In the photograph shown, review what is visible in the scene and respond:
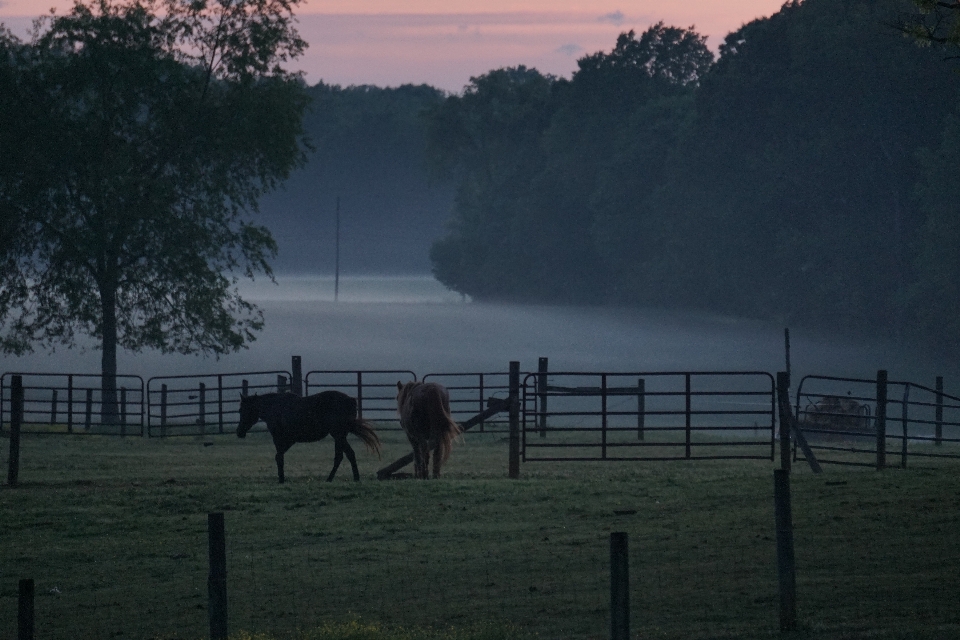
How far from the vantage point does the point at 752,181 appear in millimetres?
70250

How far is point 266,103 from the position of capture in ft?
119

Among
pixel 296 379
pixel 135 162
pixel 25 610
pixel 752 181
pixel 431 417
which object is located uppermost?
pixel 752 181

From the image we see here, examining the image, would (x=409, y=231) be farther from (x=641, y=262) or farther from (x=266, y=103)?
(x=266, y=103)

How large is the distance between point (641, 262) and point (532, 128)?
17.9 metres

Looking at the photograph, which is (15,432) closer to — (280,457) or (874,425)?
(280,457)

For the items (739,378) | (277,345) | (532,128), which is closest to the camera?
(739,378)

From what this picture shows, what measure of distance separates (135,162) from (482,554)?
26557mm

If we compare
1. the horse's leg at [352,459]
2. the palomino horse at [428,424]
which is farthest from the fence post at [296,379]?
the palomino horse at [428,424]

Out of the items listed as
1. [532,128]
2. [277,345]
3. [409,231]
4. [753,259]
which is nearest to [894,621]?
[753,259]

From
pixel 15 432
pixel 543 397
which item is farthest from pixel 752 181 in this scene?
pixel 15 432

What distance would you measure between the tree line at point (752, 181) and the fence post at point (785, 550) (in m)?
42.5

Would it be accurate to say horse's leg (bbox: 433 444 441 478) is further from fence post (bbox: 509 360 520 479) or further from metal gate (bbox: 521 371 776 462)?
metal gate (bbox: 521 371 776 462)

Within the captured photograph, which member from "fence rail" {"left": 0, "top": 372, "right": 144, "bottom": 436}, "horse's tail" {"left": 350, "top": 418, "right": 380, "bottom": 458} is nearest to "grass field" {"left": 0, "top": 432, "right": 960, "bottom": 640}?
"horse's tail" {"left": 350, "top": 418, "right": 380, "bottom": 458}

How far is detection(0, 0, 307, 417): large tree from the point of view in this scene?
1367 inches
